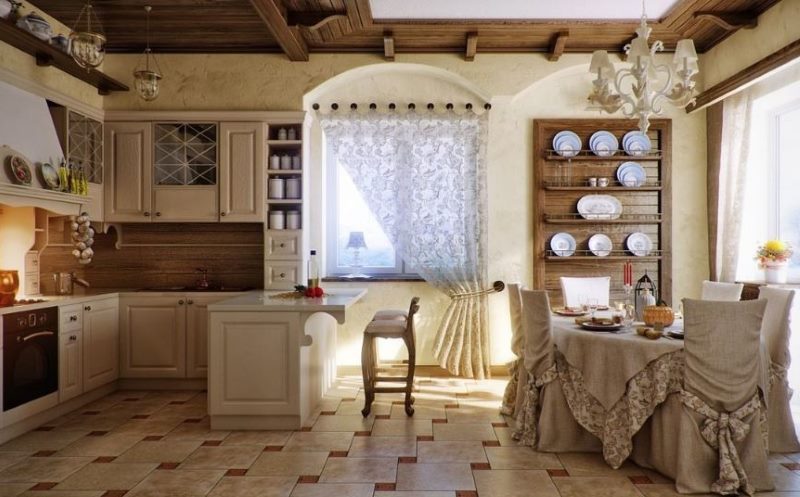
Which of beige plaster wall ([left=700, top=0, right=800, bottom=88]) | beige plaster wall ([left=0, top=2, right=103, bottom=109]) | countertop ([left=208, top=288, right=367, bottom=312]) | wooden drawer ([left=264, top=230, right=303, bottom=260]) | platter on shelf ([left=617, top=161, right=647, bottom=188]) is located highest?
beige plaster wall ([left=700, top=0, right=800, bottom=88])

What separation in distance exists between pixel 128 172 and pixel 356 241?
6.77 ft

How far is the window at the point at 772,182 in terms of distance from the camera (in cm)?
454

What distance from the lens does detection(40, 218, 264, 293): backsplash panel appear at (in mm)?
5152

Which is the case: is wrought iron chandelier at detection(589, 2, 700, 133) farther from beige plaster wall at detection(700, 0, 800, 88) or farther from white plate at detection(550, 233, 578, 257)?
white plate at detection(550, 233, 578, 257)

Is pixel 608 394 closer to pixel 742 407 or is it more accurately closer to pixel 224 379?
pixel 742 407

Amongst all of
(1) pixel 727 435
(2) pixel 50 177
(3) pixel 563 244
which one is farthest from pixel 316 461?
(3) pixel 563 244

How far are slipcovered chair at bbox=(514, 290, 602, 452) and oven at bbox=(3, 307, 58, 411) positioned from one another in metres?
3.12

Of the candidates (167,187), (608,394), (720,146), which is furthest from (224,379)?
(720,146)

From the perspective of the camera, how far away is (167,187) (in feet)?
15.9

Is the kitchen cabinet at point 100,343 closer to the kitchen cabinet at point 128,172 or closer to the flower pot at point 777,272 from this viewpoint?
Answer: the kitchen cabinet at point 128,172

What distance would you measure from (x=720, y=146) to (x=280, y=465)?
14.3ft

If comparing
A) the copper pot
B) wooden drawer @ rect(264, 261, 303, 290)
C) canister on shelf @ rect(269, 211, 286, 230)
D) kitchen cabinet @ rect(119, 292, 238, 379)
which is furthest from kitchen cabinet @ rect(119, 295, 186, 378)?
the copper pot

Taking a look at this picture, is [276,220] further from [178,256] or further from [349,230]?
[178,256]

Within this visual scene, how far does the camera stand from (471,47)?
16.0 ft
